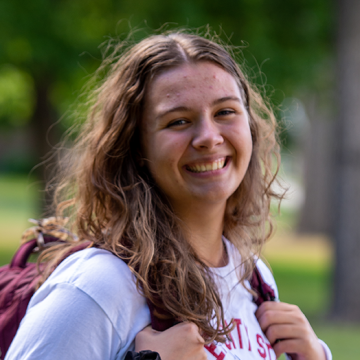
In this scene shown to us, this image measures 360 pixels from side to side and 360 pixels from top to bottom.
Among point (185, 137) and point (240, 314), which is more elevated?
point (185, 137)

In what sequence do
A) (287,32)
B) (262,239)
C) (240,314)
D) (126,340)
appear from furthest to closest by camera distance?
(287,32) < (262,239) < (240,314) < (126,340)

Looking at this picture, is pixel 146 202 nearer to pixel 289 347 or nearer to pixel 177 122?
pixel 177 122

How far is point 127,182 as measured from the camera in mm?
1963

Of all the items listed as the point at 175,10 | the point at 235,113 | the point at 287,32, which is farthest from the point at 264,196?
the point at 287,32

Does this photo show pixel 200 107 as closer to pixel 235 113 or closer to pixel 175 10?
pixel 235 113

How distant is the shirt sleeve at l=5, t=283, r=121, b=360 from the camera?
1.48 meters

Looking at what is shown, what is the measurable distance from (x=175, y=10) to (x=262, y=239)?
6251mm

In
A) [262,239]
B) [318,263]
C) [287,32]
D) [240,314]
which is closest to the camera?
[240,314]

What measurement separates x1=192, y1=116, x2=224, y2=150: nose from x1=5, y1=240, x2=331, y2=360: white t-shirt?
0.46 m

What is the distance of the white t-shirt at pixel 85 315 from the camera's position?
4.88 feet

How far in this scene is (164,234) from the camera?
72.2 inches

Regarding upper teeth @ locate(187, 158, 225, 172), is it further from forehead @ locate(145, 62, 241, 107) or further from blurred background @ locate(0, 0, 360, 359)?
blurred background @ locate(0, 0, 360, 359)

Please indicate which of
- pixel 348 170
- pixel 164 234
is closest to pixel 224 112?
pixel 164 234

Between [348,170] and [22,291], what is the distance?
6.23 m
